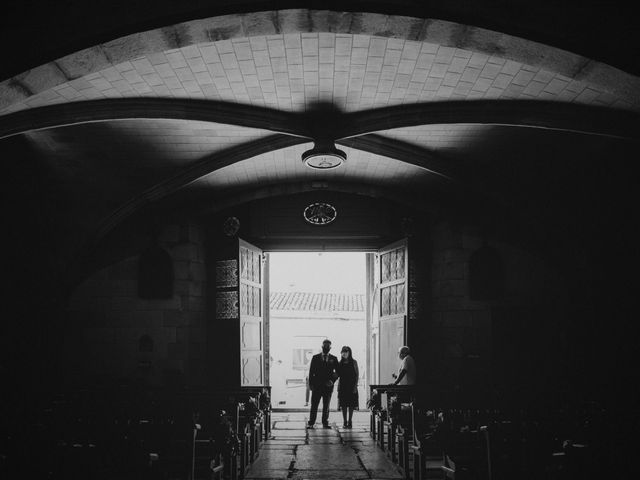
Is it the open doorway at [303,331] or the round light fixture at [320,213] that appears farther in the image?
the open doorway at [303,331]

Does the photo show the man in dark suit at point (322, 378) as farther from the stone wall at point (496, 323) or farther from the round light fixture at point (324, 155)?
the round light fixture at point (324, 155)

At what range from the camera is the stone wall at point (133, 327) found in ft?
36.1

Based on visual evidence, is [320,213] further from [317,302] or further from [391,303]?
[317,302]

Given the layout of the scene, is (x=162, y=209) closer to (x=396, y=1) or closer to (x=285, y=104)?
(x=285, y=104)

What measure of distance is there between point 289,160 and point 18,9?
5.32m

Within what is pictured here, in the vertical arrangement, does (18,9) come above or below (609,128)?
above

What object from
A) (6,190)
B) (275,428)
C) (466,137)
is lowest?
(275,428)

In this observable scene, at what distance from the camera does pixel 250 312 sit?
38.9 feet

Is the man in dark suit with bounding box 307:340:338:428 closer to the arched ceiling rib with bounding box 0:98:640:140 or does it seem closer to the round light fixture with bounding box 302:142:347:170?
the round light fixture with bounding box 302:142:347:170

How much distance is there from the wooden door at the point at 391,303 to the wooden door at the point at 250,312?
2392mm

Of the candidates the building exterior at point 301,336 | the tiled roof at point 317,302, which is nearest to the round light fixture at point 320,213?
the building exterior at point 301,336

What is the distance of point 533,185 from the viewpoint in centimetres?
982

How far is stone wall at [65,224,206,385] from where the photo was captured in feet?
36.1

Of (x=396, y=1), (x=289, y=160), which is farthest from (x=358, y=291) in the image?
(x=396, y=1)
